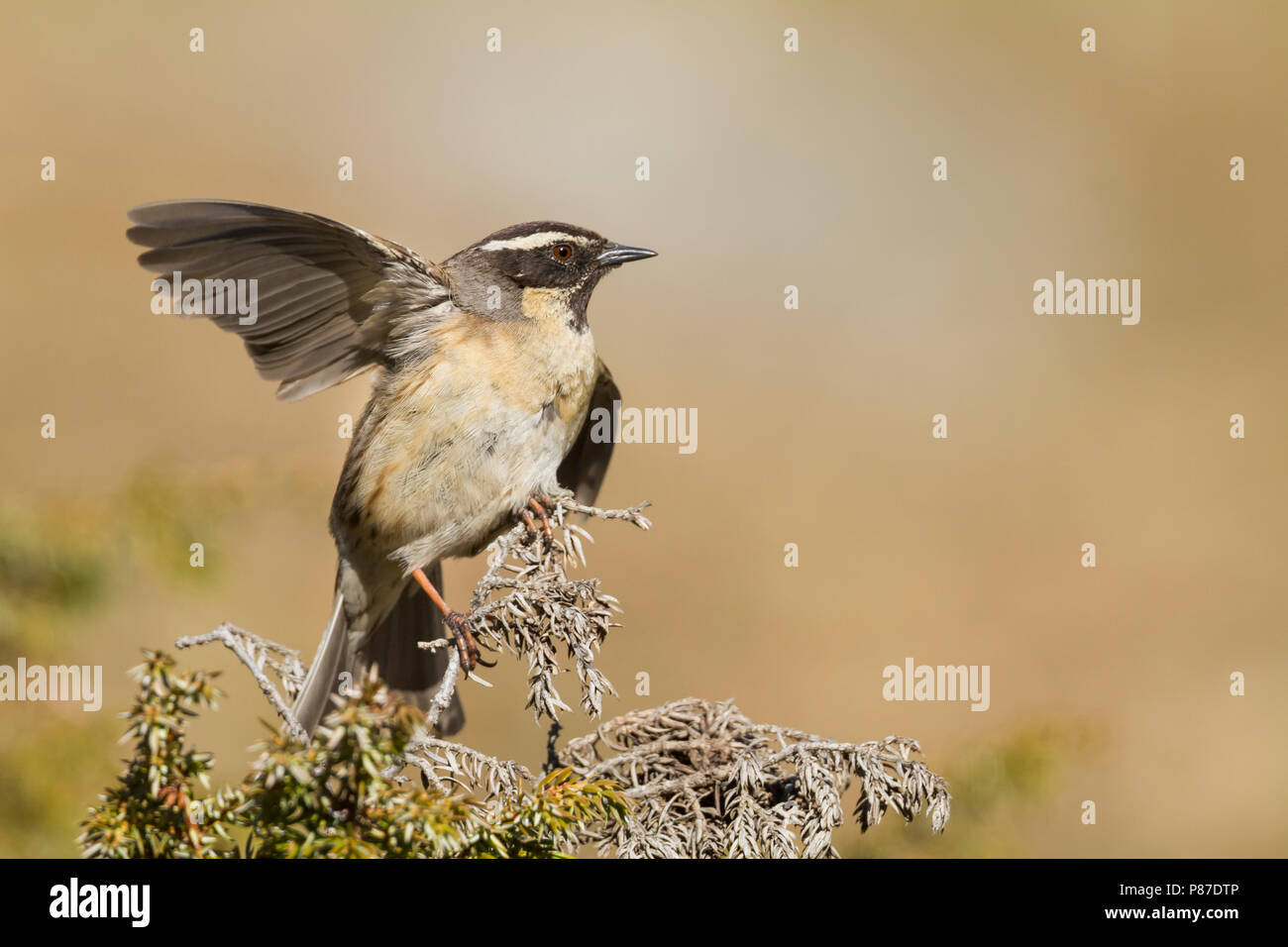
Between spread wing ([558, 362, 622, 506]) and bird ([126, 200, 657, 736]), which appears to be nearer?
bird ([126, 200, 657, 736])

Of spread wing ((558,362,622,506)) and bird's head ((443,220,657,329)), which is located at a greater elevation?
bird's head ((443,220,657,329))

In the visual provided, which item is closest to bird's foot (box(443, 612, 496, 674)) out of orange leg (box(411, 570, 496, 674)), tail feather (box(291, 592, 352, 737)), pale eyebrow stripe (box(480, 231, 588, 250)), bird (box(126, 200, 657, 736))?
orange leg (box(411, 570, 496, 674))

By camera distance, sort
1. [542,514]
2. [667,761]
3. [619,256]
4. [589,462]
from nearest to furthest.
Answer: [667,761]
[542,514]
[619,256]
[589,462]

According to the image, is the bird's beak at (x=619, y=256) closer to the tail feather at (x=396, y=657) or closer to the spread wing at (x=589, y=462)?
the spread wing at (x=589, y=462)

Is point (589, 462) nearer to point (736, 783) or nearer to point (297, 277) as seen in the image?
point (297, 277)

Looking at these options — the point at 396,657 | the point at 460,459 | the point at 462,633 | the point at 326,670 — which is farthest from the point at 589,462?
the point at 462,633

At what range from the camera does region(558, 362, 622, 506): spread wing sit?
4922 mm

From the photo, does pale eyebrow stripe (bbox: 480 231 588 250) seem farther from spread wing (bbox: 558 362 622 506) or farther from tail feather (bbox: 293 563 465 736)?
tail feather (bbox: 293 563 465 736)

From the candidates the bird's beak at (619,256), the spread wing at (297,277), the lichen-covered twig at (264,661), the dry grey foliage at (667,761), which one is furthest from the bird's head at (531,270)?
the lichen-covered twig at (264,661)

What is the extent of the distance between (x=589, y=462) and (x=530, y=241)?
1004mm

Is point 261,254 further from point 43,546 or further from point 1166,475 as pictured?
point 1166,475

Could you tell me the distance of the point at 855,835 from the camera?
3.19 metres

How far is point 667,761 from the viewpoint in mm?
2893
